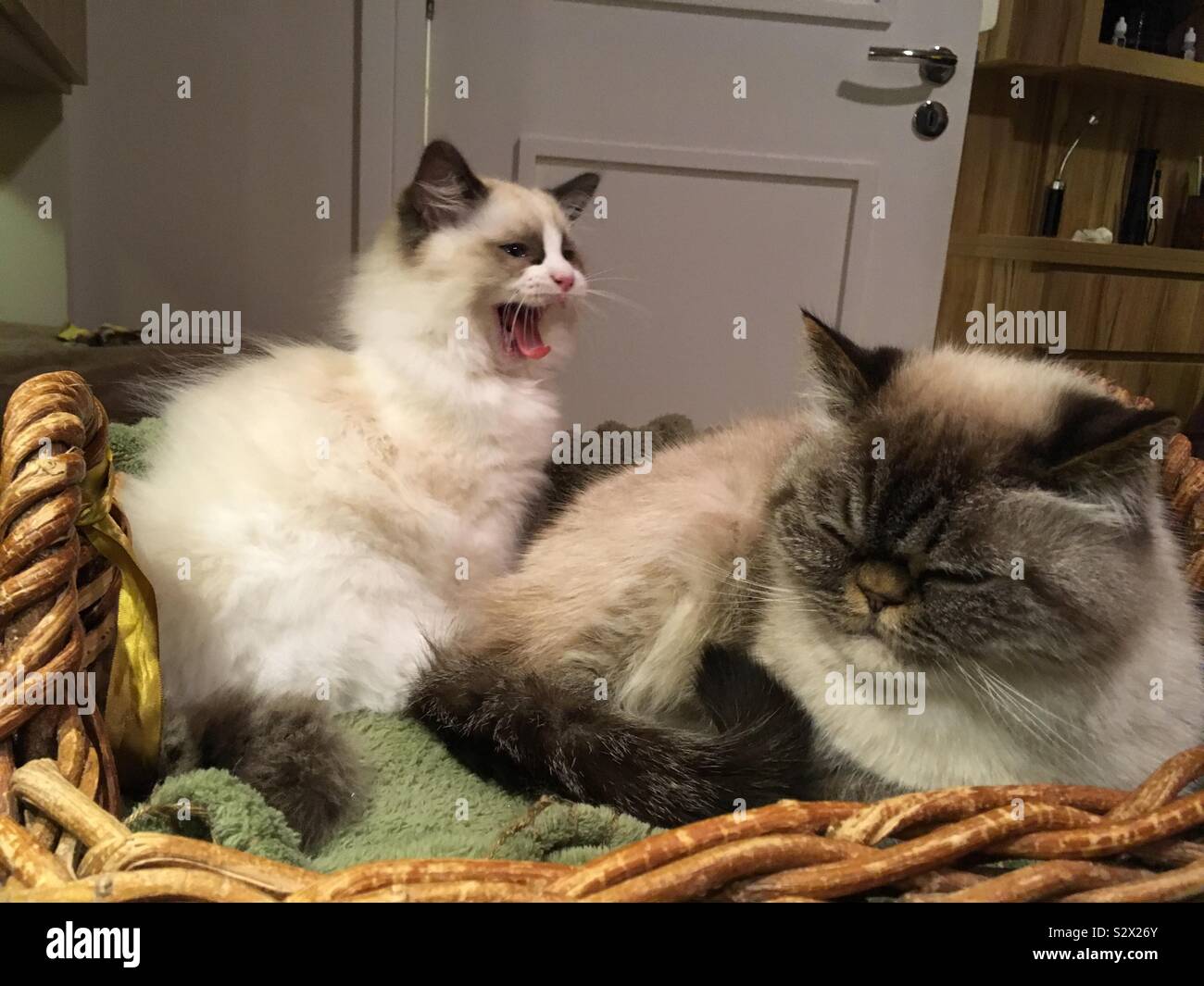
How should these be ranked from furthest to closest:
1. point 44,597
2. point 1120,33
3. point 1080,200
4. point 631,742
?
point 1080,200 → point 1120,33 → point 631,742 → point 44,597

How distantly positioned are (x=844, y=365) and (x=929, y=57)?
180cm

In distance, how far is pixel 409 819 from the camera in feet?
3.22

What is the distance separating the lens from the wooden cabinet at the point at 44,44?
5.23 feet

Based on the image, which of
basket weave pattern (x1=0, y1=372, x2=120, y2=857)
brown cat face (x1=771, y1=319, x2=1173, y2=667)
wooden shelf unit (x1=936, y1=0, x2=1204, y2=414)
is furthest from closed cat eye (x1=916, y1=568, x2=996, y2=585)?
wooden shelf unit (x1=936, y1=0, x2=1204, y2=414)

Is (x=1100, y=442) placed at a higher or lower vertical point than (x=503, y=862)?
higher

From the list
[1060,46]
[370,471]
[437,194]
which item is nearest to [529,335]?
[437,194]

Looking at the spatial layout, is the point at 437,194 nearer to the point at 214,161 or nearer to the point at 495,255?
the point at 495,255

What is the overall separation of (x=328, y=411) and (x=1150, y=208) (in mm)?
3179

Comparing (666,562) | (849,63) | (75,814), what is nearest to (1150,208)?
(849,63)

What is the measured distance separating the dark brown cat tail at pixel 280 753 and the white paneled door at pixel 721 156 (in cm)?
145

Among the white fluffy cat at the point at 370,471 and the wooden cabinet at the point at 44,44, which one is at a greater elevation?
the wooden cabinet at the point at 44,44

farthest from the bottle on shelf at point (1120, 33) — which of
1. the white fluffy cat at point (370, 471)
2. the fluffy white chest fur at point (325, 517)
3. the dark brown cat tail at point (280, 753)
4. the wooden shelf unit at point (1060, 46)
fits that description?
the dark brown cat tail at point (280, 753)

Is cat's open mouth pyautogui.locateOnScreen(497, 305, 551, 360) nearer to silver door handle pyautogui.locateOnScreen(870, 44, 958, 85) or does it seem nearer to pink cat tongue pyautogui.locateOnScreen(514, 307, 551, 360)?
pink cat tongue pyautogui.locateOnScreen(514, 307, 551, 360)

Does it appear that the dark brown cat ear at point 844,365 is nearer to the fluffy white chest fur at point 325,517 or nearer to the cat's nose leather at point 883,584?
the cat's nose leather at point 883,584
